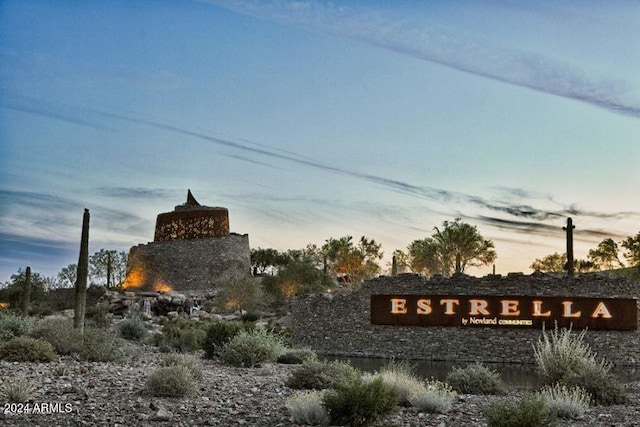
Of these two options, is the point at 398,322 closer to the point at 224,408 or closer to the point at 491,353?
the point at 491,353

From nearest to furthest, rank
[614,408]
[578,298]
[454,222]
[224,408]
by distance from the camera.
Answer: [224,408], [614,408], [578,298], [454,222]

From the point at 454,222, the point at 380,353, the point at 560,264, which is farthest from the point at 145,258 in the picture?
the point at 560,264

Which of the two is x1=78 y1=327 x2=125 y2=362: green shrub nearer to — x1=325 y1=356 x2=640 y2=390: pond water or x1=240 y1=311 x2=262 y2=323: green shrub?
x1=325 y1=356 x2=640 y2=390: pond water

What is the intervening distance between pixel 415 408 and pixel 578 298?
67.0 feet

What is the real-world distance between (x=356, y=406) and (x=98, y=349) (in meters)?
9.65

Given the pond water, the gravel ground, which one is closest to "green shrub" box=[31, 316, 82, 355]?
the gravel ground

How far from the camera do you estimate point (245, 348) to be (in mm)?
20031

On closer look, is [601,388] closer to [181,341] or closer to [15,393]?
[15,393]

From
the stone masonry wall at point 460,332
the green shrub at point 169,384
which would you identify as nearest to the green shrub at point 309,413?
the green shrub at point 169,384

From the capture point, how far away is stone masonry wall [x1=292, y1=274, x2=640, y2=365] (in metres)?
30.6

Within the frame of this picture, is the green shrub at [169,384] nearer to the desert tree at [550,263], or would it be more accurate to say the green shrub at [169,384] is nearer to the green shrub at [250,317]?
the green shrub at [250,317]

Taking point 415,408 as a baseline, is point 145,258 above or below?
above

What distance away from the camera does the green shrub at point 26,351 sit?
53.3ft

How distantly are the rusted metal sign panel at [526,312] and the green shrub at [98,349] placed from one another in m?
16.3
